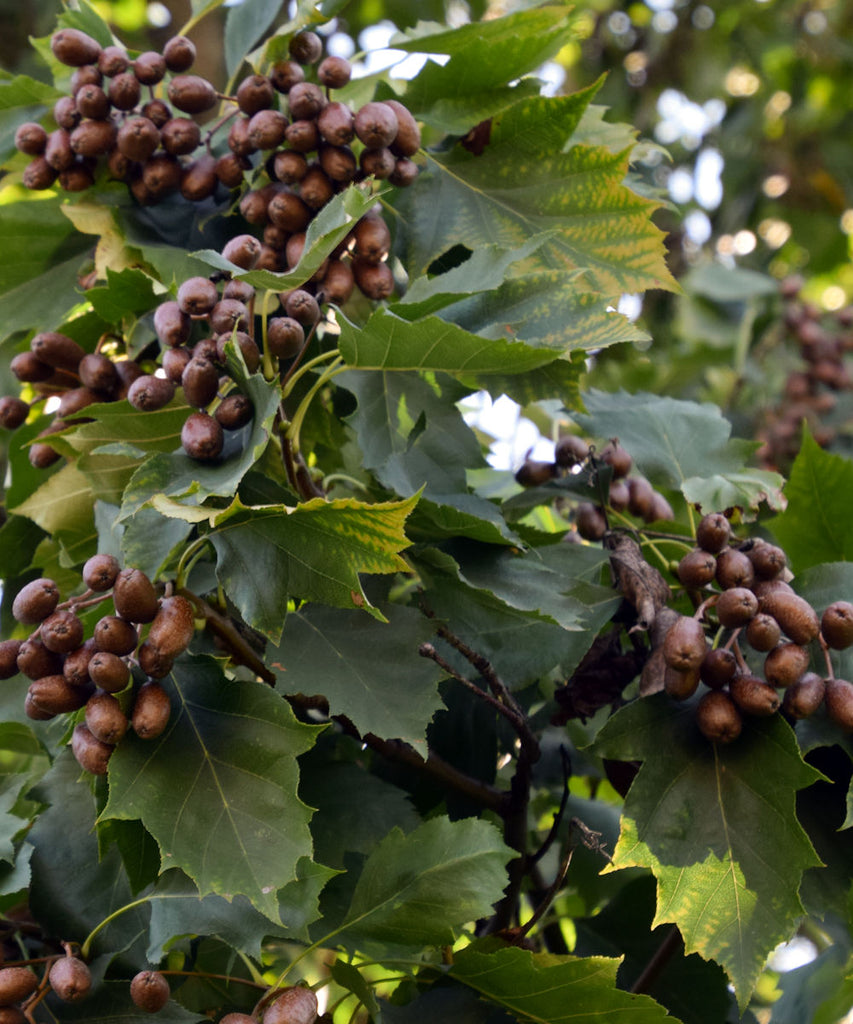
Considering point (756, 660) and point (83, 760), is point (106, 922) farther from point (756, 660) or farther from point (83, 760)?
point (756, 660)

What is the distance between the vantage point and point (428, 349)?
3.03 ft

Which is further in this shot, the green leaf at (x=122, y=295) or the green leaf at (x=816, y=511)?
the green leaf at (x=816, y=511)

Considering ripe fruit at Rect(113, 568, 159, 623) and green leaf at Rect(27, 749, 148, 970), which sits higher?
ripe fruit at Rect(113, 568, 159, 623)

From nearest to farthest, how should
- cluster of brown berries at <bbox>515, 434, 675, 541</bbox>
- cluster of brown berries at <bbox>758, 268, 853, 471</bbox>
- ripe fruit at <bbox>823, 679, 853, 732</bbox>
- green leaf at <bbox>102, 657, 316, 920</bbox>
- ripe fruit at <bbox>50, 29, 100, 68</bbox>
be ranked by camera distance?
green leaf at <bbox>102, 657, 316, 920</bbox> → ripe fruit at <bbox>823, 679, 853, 732</bbox> → ripe fruit at <bbox>50, 29, 100, 68</bbox> → cluster of brown berries at <bbox>515, 434, 675, 541</bbox> → cluster of brown berries at <bbox>758, 268, 853, 471</bbox>

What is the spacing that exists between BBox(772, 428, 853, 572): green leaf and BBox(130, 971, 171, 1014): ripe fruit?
73cm

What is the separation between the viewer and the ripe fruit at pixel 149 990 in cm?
85

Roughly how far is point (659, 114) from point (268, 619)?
3326 millimetres

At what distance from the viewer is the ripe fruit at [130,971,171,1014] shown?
852mm

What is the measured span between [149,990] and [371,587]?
0.35 meters

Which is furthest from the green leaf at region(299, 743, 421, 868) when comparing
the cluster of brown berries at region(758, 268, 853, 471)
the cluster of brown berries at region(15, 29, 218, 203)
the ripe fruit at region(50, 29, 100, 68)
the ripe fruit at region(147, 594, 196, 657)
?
the cluster of brown berries at region(758, 268, 853, 471)

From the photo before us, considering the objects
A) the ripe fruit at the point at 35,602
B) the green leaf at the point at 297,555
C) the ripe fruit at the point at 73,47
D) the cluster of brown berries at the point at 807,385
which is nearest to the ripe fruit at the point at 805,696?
the green leaf at the point at 297,555

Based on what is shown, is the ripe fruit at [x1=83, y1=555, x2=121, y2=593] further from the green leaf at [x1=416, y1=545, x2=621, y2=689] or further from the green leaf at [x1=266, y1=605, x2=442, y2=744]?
the green leaf at [x1=416, y1=545, x2=621, y2=689]

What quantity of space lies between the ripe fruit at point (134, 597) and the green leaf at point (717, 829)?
371 mm

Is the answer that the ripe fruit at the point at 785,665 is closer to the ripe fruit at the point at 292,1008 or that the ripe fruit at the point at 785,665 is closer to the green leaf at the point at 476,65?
the ripe fruit at the point at 292,1008
